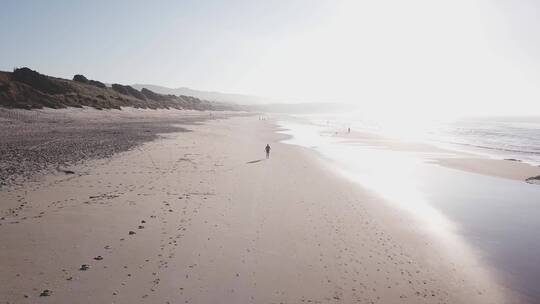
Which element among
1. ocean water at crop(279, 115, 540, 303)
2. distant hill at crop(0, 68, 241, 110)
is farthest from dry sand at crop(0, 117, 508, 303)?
distant hill at crop(0, 68, 241, 110)

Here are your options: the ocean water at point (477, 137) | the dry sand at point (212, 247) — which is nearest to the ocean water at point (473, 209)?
the dry sand at point (212, 247)

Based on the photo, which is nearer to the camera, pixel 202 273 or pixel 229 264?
pixel 202 273

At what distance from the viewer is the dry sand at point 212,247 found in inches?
292

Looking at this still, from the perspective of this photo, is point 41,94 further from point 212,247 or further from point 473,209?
point 473,209

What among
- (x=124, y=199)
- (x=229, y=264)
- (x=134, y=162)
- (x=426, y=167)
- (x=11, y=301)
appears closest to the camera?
(x=11, y=301)

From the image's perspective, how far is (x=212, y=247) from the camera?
9602mm

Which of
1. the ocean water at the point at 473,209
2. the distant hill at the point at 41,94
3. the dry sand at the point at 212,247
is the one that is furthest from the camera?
the distant hill at the point at 41,94

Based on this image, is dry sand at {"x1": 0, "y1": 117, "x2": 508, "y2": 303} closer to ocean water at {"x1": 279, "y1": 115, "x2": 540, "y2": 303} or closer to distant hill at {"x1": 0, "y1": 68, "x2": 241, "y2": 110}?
ocean water at {"x1": 279, "y1": 115, "x2": 540, "y2": 303}

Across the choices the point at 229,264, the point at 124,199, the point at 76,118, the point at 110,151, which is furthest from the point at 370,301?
the point at 76,118

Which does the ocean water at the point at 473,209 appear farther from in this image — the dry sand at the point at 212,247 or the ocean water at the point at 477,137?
the ocean water at the point at 477,137

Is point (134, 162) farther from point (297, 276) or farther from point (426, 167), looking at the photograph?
point (426, 167)

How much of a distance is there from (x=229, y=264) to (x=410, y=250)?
18.9 feet

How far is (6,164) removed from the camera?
1593cm

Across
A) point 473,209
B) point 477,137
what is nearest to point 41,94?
point 473,209
